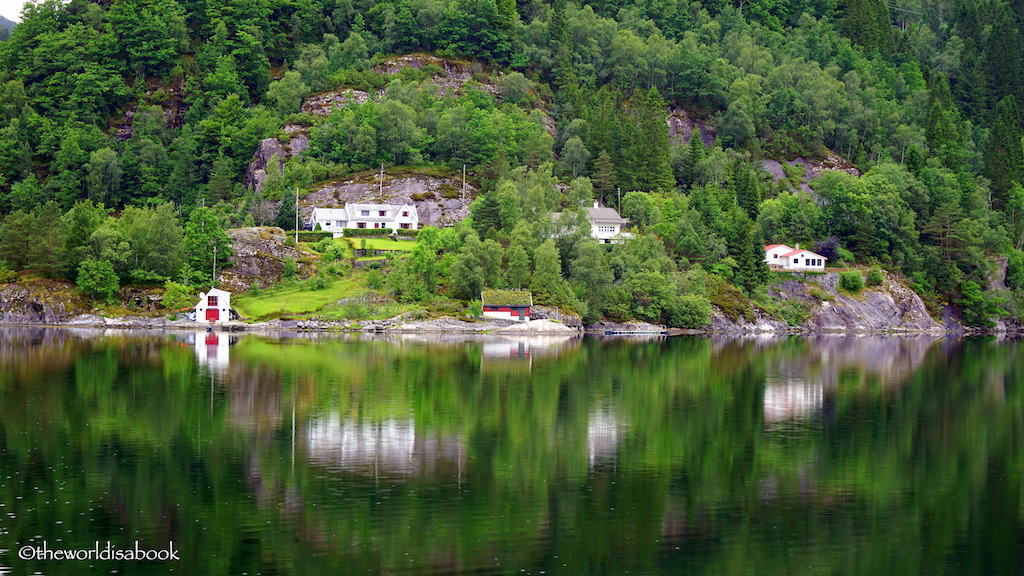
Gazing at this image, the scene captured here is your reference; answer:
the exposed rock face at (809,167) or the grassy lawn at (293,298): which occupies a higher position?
the exposed rock face at (809,167)

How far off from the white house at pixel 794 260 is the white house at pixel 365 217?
142 feet

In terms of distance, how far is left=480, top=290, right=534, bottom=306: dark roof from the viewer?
104875mm

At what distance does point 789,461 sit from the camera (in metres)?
40.2

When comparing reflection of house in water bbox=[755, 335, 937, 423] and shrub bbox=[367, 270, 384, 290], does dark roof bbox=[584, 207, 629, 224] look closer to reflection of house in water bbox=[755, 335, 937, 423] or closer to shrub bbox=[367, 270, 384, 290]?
reflection of house in water bbox=[755, 335, 937, 423]

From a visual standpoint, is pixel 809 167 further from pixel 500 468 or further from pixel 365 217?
pixel 500 468

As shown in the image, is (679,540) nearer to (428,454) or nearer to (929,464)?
(428,454)

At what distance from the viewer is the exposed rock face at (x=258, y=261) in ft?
366

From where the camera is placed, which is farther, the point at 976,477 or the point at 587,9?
the point at 587,9

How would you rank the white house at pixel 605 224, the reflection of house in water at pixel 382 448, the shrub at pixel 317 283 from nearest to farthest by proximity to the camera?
1. the reflection of house in water at pixel 382 448
2. the shrub at pixel 317 283
3. the white house at pixel 605 224

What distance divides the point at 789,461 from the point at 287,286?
3093 inches

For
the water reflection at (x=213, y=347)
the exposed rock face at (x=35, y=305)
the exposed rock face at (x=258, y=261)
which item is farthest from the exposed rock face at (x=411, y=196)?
the water reflection at (x=213, y=347)

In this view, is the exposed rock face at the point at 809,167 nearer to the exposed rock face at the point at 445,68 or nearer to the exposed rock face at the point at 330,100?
the exposed rock face at the point at 445,68

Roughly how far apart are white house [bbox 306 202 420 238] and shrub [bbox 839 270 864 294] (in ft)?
166

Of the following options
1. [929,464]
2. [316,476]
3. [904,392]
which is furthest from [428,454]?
[904,392]
